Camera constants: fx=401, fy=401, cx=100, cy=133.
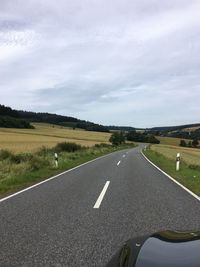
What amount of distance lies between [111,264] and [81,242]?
3.21 m

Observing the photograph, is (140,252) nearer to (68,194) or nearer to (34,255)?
(34,255)

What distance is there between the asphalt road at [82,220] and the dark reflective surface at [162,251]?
79.6 inches

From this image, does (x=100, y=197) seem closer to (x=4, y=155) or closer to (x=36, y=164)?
(x=36, y=164)

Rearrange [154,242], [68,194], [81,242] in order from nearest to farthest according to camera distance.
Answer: [154,242], [81,242], [68,194]

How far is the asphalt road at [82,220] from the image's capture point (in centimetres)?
566

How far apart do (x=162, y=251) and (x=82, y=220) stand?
5170 mm

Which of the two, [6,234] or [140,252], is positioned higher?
[140,252]

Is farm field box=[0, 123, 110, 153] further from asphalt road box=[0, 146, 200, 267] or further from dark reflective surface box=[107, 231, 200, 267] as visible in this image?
dark reflective surface box=[107, 231, 200, 267]

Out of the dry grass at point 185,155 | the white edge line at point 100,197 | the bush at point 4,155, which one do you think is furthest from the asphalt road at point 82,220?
the dry grass at point 185,155

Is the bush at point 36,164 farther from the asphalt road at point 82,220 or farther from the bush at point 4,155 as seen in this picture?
the asphalt road at point 82,220

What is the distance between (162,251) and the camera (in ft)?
9.68

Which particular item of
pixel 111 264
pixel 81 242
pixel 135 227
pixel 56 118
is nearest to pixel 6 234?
pixel 81 242

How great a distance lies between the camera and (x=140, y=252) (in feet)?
9.87

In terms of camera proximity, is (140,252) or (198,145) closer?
(140,252)
